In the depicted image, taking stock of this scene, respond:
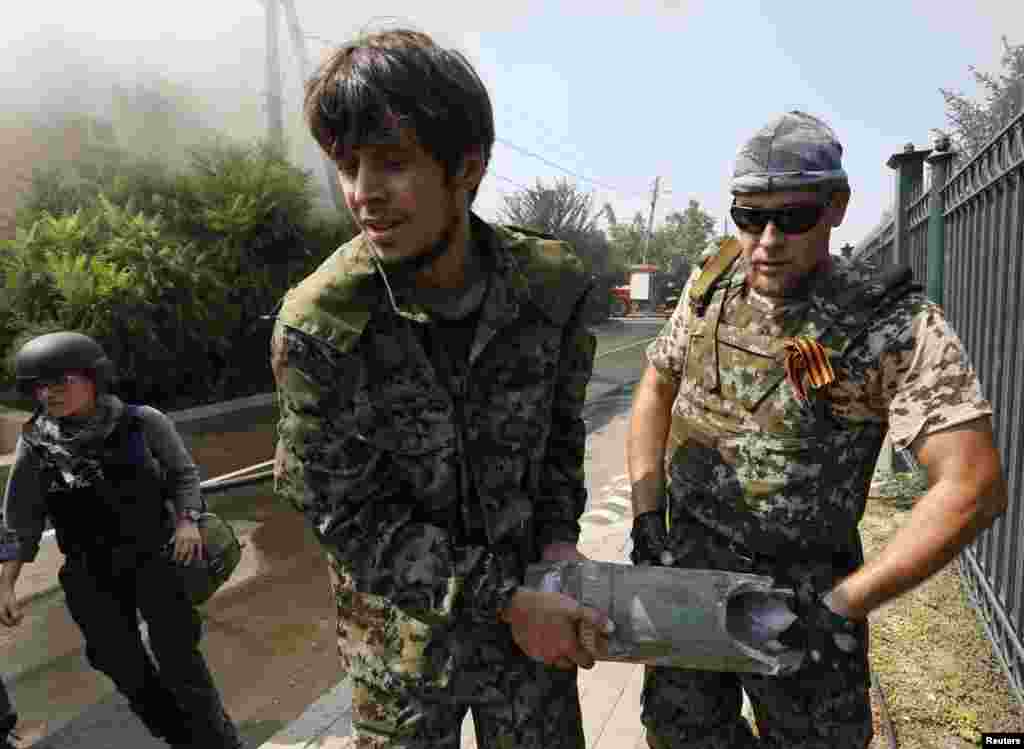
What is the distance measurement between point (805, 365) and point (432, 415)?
83 cm

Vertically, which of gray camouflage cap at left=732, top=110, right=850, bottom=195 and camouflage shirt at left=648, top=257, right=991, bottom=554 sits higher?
gray camouflage cap at left=732, top=110, right=850, bottom=195

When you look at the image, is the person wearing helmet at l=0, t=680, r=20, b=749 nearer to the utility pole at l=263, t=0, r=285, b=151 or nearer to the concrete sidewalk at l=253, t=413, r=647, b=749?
the concrete sidewalk at l=253, t=413, r=647, b=749

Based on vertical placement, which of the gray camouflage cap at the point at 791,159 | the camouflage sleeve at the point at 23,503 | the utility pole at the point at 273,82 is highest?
the utility pole at the point at 273,82

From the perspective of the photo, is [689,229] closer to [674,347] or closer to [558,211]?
[558,211]

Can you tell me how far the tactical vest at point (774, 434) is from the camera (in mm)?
1692

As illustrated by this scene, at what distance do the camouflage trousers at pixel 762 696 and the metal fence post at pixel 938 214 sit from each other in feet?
9.55

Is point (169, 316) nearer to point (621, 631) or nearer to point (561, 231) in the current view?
point (621, 631)

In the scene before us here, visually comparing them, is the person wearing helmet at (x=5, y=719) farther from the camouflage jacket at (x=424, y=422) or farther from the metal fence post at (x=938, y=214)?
the metal fence post at (x=938, y=214)

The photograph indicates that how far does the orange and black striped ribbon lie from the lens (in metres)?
1.64

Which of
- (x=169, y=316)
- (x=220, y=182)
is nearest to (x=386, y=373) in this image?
(x=169, y=316)

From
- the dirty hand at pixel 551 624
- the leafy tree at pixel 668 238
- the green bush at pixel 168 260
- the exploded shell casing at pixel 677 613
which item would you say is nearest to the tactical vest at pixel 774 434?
the exploded shell casing at pixel 677 613

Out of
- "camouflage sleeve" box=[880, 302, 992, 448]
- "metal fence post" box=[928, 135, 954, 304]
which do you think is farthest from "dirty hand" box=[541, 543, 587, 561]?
"metal fence post" box=[928, 135, 954, 304]

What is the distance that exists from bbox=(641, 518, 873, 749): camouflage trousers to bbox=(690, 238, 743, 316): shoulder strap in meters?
0.57

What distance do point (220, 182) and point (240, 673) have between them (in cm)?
1068
